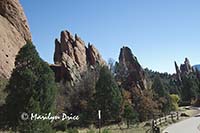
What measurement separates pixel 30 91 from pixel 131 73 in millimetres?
46223

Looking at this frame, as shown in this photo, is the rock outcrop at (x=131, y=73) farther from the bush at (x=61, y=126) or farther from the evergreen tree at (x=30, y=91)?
the evergreen tree at (x=30, y=91)

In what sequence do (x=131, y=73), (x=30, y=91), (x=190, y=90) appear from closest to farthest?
(x=30, y=91) < (x=131, y=73) < (x=190, y=90)

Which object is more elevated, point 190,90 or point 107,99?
point 190,90

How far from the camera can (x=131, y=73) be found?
63281 mm

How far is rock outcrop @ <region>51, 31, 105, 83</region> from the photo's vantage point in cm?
5853

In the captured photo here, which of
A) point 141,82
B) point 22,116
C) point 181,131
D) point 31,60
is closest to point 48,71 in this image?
point 31,60

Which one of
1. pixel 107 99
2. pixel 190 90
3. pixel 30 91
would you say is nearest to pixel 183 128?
pixel 107 99

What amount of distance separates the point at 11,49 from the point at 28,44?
30612mm

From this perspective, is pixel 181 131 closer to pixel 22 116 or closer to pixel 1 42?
pixel 22 116

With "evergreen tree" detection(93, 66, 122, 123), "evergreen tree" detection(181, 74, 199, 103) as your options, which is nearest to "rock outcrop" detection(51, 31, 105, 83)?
"evergreen tree" detection(93, 66, 122, 123)

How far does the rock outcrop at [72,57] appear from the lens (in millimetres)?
58531

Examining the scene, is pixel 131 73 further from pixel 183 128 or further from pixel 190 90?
pixel 183 128

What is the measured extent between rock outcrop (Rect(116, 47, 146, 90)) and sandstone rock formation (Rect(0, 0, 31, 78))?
22397mm

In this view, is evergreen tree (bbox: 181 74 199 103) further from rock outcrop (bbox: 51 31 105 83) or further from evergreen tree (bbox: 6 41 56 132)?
evergreen tree (bbox: 6 41 56 132)
